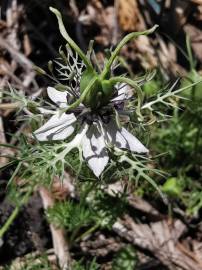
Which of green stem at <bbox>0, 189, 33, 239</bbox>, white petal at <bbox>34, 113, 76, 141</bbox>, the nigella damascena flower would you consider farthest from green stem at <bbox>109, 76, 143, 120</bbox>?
green stem at <bbox>0, 189, 33, 239</bbox>

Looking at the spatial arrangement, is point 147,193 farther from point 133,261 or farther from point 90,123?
point 90,123

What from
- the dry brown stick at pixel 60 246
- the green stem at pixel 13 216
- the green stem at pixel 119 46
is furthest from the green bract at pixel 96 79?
the dry brown stick at pixel 60 246

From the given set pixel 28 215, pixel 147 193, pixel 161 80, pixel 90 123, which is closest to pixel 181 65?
pixel 161 80

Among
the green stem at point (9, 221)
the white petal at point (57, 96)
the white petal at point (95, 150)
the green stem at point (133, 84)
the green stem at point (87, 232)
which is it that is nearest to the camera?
the green stem at point (133, 84)

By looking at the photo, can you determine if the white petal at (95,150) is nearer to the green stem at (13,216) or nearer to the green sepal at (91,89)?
the green sepal at (91,89)

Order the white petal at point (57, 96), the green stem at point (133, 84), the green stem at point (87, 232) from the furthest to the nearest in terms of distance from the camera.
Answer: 1. the green stem at point (87, 232)
2. the white petal at point (57, 96)
3. the green stem at point (133, 84)

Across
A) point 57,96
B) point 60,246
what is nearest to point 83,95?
point 57,96

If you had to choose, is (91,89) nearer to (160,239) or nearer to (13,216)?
(13,216)
